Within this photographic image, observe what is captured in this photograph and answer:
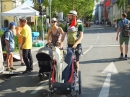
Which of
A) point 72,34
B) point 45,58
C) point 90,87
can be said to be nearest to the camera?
point 72,34

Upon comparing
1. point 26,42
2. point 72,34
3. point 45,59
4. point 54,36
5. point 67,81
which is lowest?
point 67,81

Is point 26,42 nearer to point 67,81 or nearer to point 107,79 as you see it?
point 107,79

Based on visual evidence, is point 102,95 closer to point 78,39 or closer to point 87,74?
point 78,39

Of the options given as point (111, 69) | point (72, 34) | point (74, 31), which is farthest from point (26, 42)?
point (111, 69)

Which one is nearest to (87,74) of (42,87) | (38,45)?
(42,87)

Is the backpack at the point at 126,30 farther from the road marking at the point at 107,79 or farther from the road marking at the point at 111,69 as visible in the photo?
the road marking at the point at 111,69

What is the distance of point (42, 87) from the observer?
7.37 m

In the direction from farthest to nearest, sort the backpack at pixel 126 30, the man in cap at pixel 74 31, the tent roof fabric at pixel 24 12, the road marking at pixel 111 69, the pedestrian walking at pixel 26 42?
the tent roof fabric at pixel 24 12 < the backpack at pixel 126 30 < the road marking at pixel 111 69 < the pedestrian walking at pixel 26 42 < the man in cap at pixel 74 31

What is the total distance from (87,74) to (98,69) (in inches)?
36.8

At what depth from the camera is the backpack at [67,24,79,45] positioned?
6.75 m

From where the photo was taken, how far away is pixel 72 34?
272 inches

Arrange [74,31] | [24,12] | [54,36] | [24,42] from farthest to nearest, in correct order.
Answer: [24,12], [24,42], [54,36], [74,31]

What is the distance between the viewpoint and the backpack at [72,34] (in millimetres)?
6746

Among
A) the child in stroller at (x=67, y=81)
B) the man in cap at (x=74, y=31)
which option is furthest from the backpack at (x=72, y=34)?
the child in stroller at (x=67, y=81)
